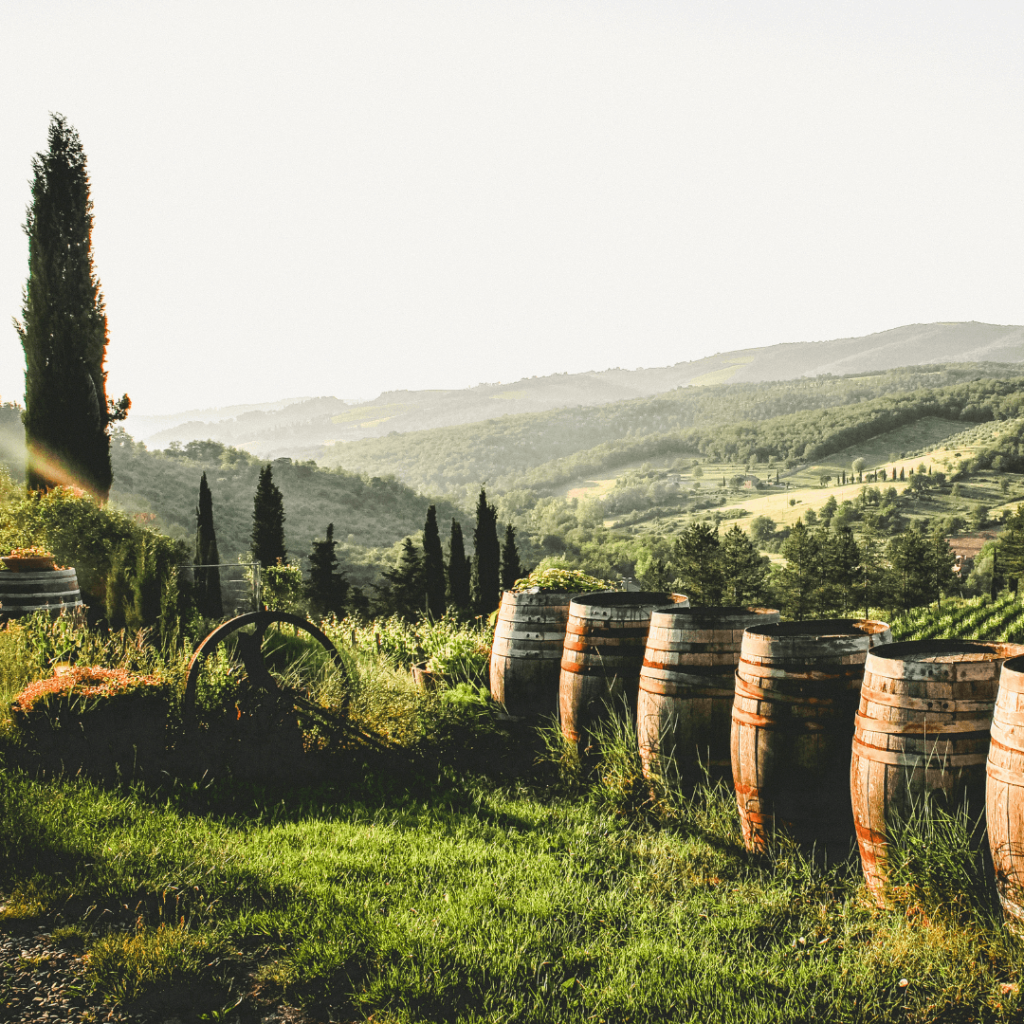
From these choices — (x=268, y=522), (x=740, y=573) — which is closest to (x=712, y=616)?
(x=268, y=522)

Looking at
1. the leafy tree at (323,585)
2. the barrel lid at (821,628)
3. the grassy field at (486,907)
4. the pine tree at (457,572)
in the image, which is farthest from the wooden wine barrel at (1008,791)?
the pine tree at (457,572)

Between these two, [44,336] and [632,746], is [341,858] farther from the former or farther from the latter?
[44,336]

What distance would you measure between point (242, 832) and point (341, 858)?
2.30 feet

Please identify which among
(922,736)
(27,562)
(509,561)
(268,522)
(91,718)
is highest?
(27,562)

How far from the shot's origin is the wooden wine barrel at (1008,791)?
2561 mm

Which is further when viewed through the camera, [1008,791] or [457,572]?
[457,572]

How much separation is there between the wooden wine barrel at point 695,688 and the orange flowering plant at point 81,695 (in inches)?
133

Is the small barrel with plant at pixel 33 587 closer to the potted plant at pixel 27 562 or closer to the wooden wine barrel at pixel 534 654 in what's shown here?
the potted plant at pixel 27 562

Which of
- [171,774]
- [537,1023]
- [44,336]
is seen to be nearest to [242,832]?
[171,774]

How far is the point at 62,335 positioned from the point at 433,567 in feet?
63.5

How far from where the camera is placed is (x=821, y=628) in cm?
390

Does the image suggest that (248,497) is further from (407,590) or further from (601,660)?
(601,660)

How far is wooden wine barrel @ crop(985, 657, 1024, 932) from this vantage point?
256 cm

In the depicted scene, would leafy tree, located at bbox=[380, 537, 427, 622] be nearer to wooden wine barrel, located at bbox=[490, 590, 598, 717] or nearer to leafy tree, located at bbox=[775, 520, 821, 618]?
wooden wine barrel, located at bbox=[490, 590, 598, 717]
